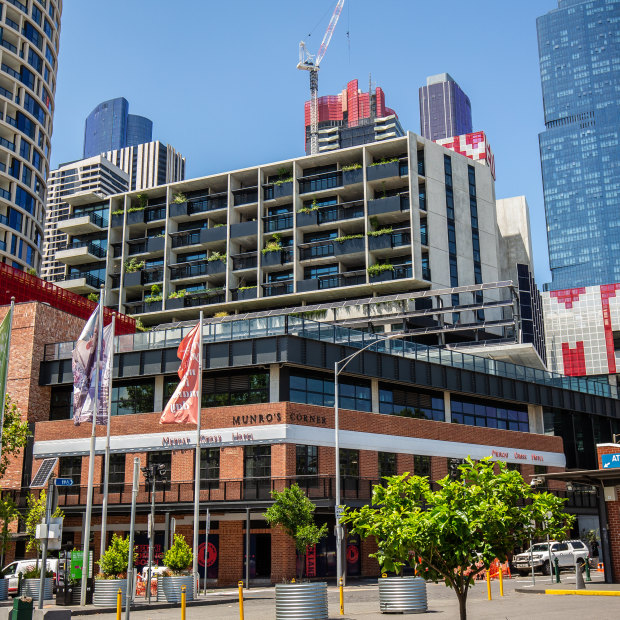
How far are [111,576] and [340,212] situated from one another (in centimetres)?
5921

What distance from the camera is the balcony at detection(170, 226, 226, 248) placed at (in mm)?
89938

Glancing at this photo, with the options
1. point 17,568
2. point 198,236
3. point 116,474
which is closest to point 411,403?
point 116,474

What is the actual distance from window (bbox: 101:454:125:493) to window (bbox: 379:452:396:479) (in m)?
14.7

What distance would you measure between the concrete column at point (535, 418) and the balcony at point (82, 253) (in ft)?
186

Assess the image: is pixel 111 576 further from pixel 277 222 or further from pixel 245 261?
pixel 245 261

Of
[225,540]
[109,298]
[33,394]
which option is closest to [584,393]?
[225,540]

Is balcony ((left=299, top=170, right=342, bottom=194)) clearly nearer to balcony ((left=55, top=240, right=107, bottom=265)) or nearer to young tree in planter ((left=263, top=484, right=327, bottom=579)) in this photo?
balcony ((left=55, top=240, right=107, bottom=265))

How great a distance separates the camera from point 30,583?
32344 millimetres

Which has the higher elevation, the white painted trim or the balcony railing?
the balcony railing

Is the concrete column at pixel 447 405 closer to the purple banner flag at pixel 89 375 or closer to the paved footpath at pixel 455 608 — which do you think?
the paved footpath at pixel 455 608

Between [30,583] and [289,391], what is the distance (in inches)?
692

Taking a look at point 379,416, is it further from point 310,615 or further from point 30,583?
point 310,615

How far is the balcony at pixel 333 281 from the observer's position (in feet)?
275

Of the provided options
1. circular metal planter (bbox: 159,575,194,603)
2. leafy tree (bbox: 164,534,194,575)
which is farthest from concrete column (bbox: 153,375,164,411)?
circular metal planter (bbox: 159,575,194,603)
